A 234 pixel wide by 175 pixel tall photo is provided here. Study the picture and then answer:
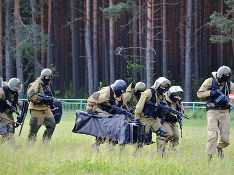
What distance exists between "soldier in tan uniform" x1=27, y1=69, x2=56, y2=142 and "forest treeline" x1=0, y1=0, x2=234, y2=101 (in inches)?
760

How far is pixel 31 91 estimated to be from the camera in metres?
13.1

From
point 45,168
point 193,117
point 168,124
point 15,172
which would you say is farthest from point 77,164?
point 193,117

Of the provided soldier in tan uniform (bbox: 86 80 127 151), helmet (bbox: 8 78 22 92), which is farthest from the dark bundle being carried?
helmet (bbox: 8 78 22 92)

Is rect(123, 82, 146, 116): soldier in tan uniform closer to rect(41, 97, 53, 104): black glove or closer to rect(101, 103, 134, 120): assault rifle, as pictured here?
rect(101, 103, 134, 120): assault rifle

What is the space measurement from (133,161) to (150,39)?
1632 cm

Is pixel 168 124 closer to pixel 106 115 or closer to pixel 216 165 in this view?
pixel 106 115

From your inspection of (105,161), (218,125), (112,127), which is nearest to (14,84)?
(112,127)

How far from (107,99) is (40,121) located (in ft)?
7.14

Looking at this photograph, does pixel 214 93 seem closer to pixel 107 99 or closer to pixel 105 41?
pixel 107 99

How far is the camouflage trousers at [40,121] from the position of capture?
13.5 meters

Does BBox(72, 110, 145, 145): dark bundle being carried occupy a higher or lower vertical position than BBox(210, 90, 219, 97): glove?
lower

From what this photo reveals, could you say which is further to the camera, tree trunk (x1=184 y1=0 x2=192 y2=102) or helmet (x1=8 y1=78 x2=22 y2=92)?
tree trunk (x1=184 y1=0 x2=192 y2=102)

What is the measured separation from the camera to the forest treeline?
118ft

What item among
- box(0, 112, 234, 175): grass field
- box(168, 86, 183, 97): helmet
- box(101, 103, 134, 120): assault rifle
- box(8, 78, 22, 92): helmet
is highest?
box(8, 78, 22, 92): helmet
